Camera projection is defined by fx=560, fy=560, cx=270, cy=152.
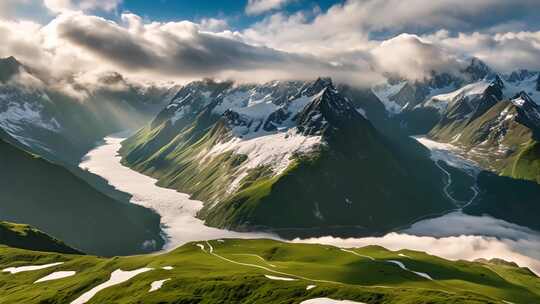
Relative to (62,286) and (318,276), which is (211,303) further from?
(62,286)

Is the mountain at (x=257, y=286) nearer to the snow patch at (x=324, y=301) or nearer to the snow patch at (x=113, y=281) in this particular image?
the snow patch at (x=113, y=281)

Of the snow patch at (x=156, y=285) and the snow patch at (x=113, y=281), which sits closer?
the snow patch at (x=156, y=285)

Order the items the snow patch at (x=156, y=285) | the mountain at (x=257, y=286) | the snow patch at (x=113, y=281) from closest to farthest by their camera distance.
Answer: the mountain at (x=257, y=286) → the snow patch at (x=156, y=285) → the snow patch at (x=113, y=281)

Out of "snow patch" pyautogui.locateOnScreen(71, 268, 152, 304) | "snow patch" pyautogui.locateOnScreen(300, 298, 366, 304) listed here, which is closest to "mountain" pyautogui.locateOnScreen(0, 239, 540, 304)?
"snow patch" pyautogui.locateOnScreen(71, 268, 152, 304)

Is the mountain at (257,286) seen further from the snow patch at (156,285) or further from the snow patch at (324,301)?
the snow patch at (324,301)

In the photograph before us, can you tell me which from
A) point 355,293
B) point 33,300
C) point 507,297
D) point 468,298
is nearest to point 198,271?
point 33,300

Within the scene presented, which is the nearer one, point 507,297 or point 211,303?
point 211,303

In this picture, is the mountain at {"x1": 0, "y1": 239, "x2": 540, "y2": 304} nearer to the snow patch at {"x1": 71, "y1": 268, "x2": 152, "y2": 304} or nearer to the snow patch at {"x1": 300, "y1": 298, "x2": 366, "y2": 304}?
the snow patch at {"x1": 71, "y1": 268, "x2": 152, "y2": 304}

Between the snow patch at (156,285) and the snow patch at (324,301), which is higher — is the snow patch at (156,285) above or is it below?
above

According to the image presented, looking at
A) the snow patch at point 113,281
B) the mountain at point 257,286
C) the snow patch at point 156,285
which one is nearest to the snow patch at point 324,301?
the mountain at point 257,286

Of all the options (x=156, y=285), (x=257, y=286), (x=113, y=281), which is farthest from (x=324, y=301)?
(x=113, y=281)

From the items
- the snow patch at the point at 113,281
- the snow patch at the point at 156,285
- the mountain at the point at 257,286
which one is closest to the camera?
the mountain at the point at 257,286
